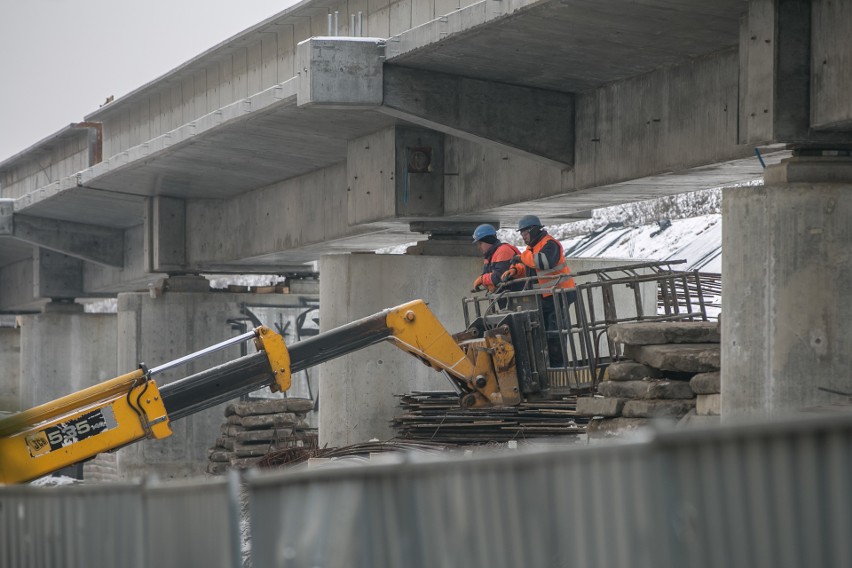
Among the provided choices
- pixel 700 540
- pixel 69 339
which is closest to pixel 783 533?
pixel 700 540

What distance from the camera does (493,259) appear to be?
14.8 m

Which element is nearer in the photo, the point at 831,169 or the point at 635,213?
the point at 831,169

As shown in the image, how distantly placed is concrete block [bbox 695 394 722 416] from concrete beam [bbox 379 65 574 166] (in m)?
4.14

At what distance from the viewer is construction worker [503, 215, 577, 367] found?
1372cm

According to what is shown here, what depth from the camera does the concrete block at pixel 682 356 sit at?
36.1ft

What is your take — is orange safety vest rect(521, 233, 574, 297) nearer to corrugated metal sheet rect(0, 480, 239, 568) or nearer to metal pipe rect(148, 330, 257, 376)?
metal pipe rect(148, 330, 257, 376)

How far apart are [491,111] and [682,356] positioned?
13.3ft

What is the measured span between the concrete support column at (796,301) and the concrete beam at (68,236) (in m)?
20.4

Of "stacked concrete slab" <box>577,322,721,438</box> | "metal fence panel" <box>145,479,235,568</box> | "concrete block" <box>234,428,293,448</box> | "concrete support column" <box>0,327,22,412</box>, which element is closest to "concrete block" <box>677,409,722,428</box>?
"stacked concrete slab" <box>577,322,721,438</box>

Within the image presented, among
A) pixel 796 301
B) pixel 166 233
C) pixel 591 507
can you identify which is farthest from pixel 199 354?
pixel 166 233

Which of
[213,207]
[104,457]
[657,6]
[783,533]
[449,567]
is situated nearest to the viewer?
[783,533]

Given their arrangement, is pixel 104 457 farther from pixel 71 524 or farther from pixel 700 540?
pixel 700 540

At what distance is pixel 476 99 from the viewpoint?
45.7 ft

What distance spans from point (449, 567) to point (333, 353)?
9.91m
